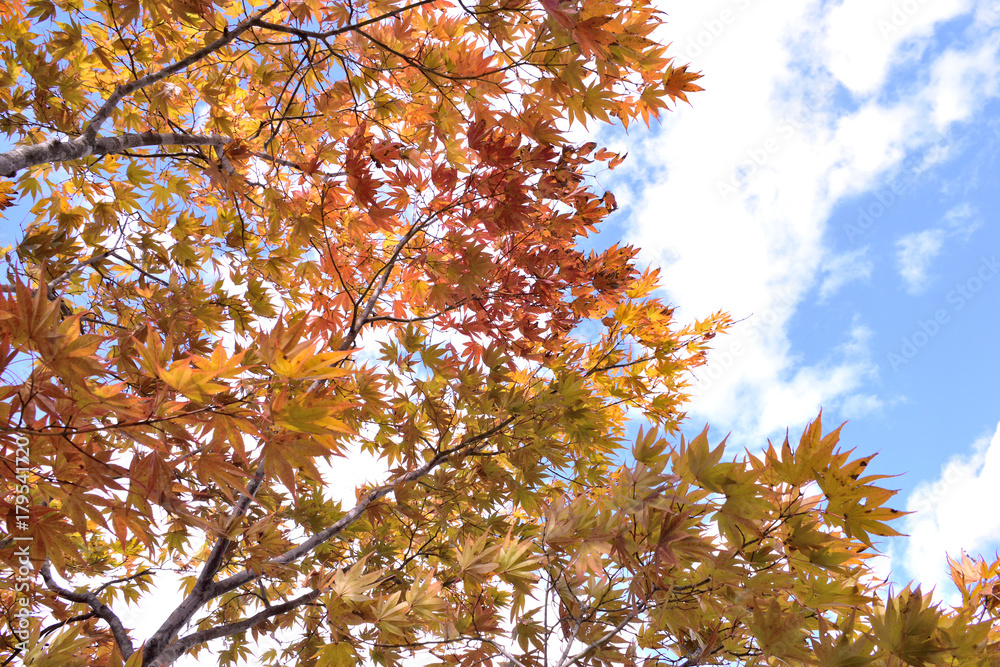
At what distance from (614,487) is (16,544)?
5.58 feet

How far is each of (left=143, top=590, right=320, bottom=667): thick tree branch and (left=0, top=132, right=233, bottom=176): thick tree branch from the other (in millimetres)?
2203

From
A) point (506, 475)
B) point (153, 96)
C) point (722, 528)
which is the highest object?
point (153, 96)

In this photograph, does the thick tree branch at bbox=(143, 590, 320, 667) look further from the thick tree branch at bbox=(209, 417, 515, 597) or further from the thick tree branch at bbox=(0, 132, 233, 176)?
the thick tree branch at bbox=(0, 132, 233, 176)

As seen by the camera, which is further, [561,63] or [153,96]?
[153,96]

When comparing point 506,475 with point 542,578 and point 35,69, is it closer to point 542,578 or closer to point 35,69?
point 542,578

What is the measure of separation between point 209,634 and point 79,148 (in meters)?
2.44

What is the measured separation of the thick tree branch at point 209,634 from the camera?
2.30 m

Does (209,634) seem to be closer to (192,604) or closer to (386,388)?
(192,604)

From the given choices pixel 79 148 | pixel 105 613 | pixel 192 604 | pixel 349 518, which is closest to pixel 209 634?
pixel 192 604

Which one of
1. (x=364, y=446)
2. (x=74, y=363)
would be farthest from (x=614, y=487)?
(x=364, y=446)

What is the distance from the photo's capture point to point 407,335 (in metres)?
2.93

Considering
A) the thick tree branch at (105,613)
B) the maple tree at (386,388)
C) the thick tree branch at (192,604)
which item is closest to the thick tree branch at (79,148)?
the maple tree at (386,388)

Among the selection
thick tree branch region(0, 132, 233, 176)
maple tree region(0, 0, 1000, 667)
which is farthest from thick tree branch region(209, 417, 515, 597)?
thick tree branch region(0, 132, 233, 176)

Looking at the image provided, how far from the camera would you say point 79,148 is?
226 cm
